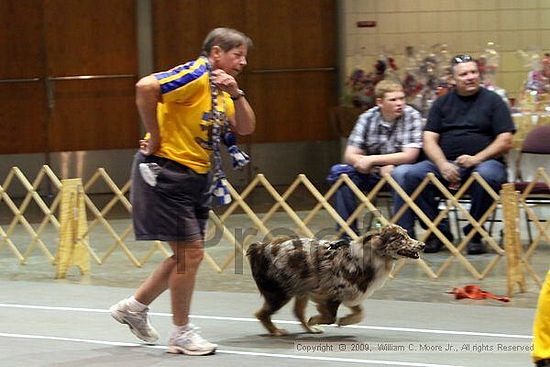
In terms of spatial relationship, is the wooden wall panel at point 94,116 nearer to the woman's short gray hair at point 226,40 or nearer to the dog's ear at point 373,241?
the dog's ear at point 373,241

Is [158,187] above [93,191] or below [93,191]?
above

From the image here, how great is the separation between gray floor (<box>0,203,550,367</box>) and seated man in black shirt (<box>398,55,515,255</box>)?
34cm

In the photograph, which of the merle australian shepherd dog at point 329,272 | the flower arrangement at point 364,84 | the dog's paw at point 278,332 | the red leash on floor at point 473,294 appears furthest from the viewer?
the flower arrangement at point 364,84

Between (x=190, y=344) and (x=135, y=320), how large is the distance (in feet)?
0.94

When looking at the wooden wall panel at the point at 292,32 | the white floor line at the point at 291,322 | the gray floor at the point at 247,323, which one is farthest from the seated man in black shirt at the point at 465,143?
the wooden wall panel at the point at 292,32

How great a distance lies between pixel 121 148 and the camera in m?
11.6

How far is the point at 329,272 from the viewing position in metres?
5.01

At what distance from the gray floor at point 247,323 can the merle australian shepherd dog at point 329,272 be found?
0.51ft

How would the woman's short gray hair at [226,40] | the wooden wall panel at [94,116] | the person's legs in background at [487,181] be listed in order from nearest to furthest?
1. the woman's short gray hair at [226,40]
2. the person's legs in background at [487,181]
3. the wooden wall panel at [94,116]

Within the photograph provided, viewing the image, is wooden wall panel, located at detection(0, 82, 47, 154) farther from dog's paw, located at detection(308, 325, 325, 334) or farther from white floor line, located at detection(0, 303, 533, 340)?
dog's paw, located at detection(308, 325, 325, 334)

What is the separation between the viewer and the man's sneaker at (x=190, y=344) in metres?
4.71

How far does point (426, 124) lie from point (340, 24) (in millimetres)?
4291

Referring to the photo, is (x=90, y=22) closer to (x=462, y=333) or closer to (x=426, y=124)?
(x=426, y=124)

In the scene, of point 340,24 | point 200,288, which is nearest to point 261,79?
point 340,24
